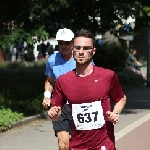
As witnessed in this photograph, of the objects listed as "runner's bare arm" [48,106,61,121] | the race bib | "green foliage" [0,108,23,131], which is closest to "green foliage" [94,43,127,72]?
"green foliage" [0,108,23,131]

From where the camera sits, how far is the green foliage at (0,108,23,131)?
13.4 m

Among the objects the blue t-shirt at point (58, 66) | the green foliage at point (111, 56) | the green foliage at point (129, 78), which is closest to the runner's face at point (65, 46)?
the blue t-shirt at point (58, 66)

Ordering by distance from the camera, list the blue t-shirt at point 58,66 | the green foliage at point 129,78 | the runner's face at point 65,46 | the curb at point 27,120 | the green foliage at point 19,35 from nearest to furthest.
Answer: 1. the runner's face at point 65,46
2. the blue t-shirt at point 58,66
3. the curb at point 27,120
4. the green foliage at point 19,35
5. the green foliage at point 129,78

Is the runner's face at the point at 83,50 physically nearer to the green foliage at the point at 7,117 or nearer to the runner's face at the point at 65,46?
the runner's face at the point at 65,46

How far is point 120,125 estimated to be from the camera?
14.9 metres

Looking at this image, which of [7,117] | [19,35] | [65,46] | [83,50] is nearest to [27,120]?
[7,117]

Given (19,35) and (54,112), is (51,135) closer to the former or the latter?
(19,35)

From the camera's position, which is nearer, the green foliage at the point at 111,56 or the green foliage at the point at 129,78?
the green foliage at the point at 129,78

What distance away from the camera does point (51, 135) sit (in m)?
13.2

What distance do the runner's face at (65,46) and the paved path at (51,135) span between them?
3.78 metres

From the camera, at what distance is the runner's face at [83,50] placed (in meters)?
5.89

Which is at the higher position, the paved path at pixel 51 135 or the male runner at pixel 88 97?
the male runner at pixel 88 97

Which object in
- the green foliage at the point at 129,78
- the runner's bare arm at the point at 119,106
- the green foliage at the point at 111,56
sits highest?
the runner's bare arm at the point at 119,106

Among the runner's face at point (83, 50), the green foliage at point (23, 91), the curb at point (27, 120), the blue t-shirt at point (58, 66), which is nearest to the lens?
the runner's face at point (83, 50)
